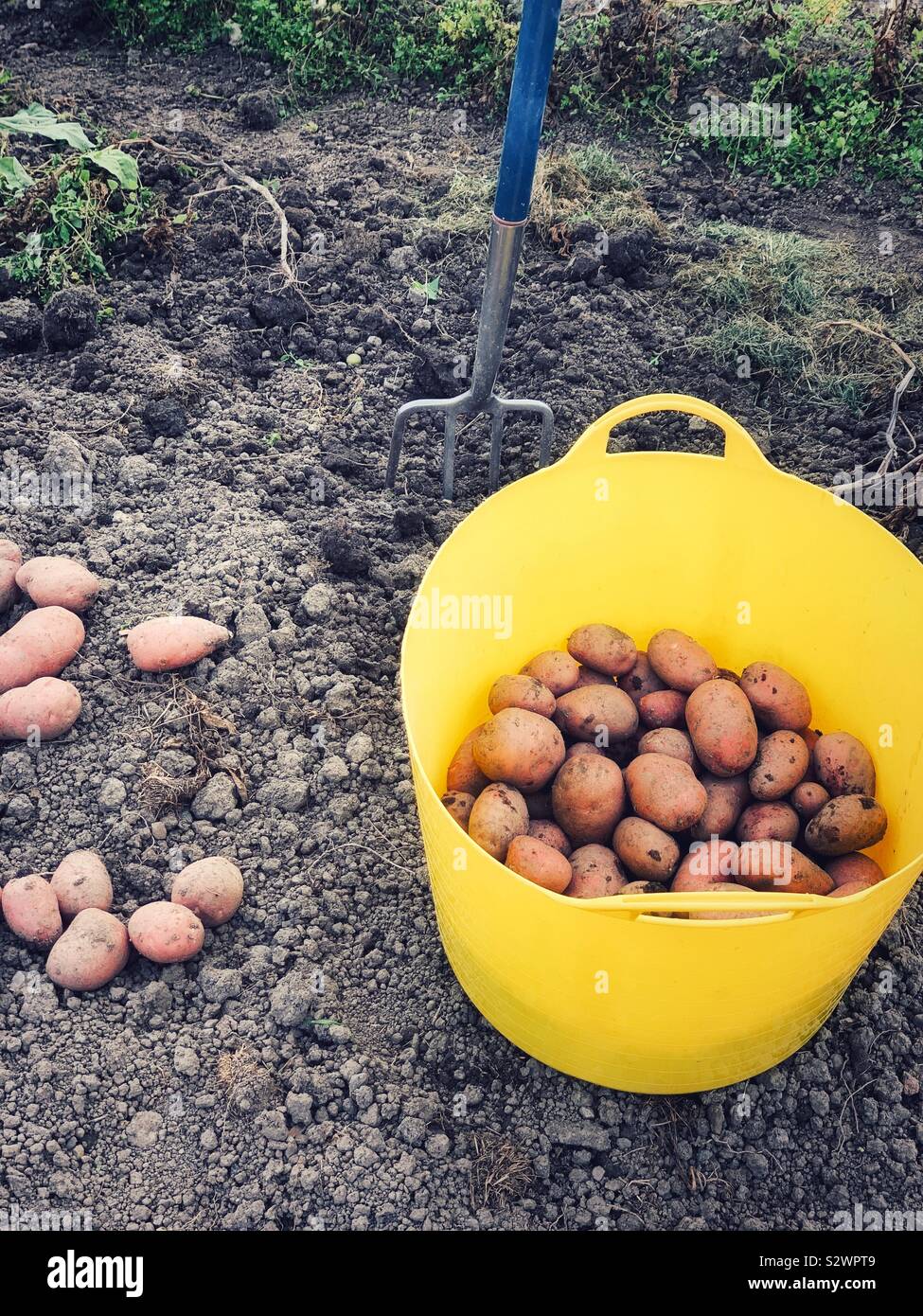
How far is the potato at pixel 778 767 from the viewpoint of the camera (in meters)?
1.94

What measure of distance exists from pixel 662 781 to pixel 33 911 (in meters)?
1.17

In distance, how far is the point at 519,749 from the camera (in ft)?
6.07

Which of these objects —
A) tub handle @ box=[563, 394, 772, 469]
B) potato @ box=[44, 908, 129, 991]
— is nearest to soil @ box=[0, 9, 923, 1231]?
potato @ box=[44, 908, 129, 991]

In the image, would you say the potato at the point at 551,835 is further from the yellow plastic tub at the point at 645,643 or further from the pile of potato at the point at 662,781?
the yellow plastic tub at the point at 645,643

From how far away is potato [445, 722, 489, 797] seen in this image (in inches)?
77.0

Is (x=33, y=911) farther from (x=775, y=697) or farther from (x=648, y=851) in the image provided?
(x=775, y=697)

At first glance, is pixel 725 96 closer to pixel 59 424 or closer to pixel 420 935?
pixel 59 424

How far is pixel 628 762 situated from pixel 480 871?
2.27 feet

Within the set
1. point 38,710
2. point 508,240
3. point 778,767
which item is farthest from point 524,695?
point 38,710

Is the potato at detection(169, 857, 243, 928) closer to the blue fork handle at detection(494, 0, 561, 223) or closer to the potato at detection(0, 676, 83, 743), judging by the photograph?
the potato at detection(0, 676, 83, 743)

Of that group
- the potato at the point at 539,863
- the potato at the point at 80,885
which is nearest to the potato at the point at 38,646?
the potato at the point at 80,885

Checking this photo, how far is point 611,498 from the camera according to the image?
212cm

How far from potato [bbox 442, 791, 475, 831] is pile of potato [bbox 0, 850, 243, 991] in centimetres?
45

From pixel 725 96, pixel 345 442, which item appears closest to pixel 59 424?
pixel 345 442
